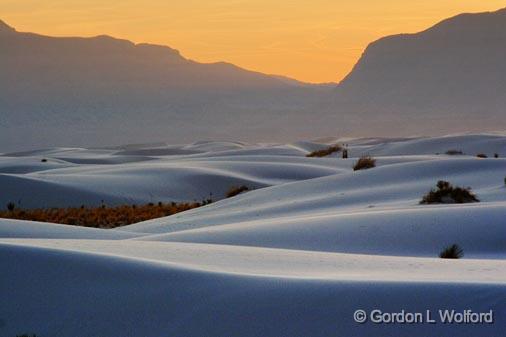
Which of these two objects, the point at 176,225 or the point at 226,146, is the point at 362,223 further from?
the point at 226,146

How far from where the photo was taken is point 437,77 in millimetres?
159625

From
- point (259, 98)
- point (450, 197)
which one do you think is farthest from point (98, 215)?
point (259, 98)

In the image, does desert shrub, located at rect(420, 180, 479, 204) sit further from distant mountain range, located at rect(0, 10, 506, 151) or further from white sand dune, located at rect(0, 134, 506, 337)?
distant mountain range, located at rect(0, 10, 506, 151)

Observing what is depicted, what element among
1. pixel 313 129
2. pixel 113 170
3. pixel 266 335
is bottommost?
pixel 266 335

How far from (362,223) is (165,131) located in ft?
447

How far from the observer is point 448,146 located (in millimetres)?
45500

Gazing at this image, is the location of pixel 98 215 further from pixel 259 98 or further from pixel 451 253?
pixel 259 98

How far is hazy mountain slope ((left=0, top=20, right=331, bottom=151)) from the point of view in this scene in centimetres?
14450

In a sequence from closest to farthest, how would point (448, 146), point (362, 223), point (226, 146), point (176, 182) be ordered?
1. point (362, 223)
2. point (176, 182)
3. point (448, 146)
4. point (226, 146)

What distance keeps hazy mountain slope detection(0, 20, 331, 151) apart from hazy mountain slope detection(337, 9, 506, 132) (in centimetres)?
1048

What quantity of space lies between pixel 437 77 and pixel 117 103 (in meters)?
48.2

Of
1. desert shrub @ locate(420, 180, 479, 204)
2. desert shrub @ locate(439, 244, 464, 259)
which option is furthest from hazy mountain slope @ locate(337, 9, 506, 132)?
desert shrub @ locate(439, 244, 464, 259)

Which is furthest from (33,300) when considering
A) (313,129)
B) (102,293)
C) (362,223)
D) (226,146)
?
(313,129)

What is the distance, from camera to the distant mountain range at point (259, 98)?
140 metres
